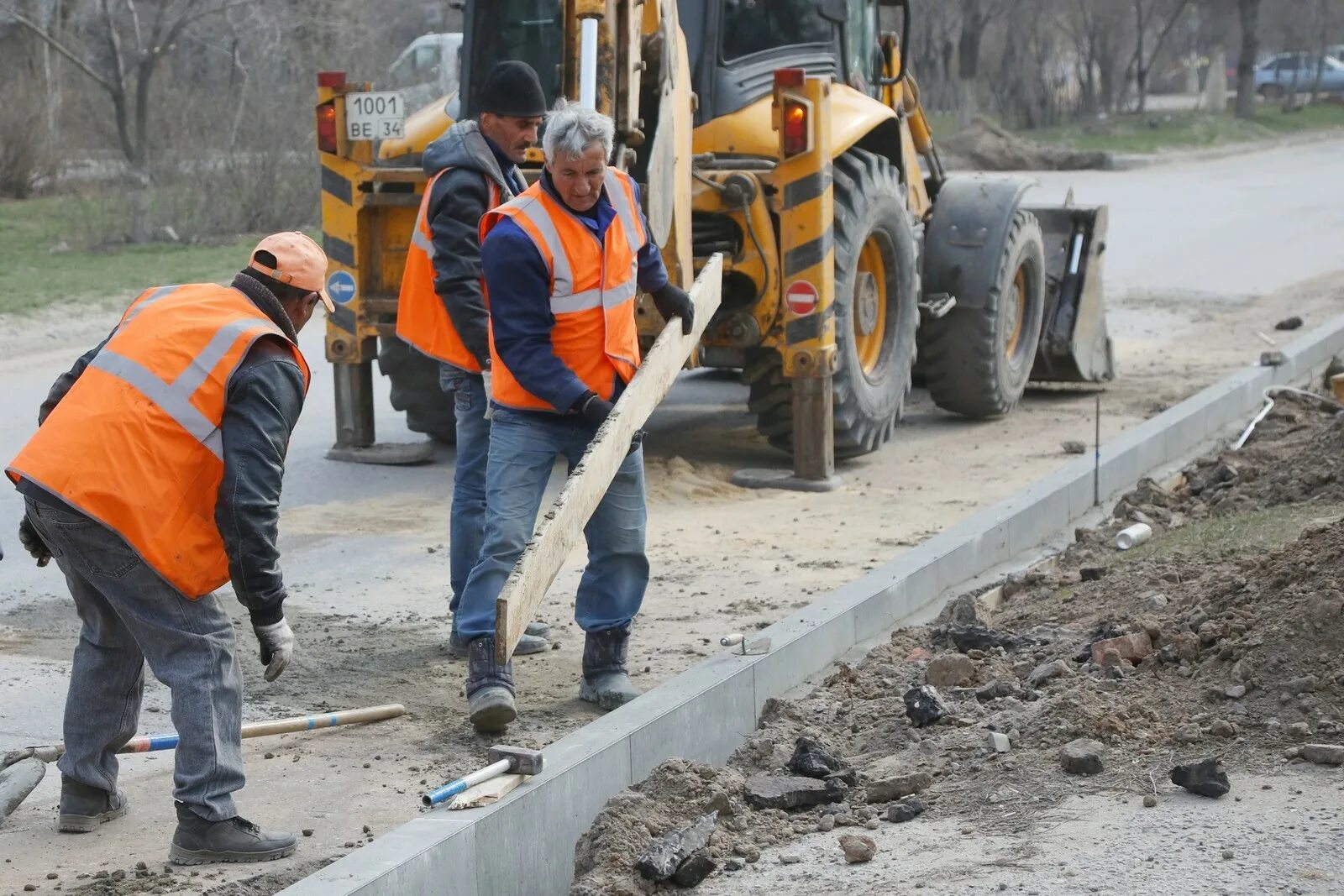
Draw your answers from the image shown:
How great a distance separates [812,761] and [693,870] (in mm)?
754

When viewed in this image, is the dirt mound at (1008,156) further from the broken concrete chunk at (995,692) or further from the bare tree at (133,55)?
the broken concrete chunk at (995,692)

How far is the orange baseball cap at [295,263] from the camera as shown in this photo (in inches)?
175

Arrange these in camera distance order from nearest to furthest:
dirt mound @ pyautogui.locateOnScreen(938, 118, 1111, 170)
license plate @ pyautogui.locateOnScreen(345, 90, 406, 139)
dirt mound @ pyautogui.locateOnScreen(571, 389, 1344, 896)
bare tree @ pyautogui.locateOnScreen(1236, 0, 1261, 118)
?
dirt mound @ pyautogui.locateOnScreen(571, 389, 1344, 896), license plate @ pyautogui.locateOnScreen(345, 90, 406, 139), dirt mound @ pyautogui.locateOnScreen(938, 118, 1111, 170), bare tree @ pyautogui.locateOnScreen(1236, 0, 1261, 118)

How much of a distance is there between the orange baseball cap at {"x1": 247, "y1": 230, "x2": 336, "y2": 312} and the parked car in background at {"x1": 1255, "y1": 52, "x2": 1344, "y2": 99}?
169 ft

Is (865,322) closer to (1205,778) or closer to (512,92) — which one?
(512,92)

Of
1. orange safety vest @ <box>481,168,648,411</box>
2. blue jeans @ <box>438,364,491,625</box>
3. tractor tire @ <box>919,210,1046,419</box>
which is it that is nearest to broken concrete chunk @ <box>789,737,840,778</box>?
orange safety vest @ <box>481,168,648,411</box>

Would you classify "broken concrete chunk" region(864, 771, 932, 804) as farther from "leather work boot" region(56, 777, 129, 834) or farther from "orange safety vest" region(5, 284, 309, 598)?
"leather work boot" region(56, 777, 129, 834)

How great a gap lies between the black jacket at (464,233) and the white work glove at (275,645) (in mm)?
1847

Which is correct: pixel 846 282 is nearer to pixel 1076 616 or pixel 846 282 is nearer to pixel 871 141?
pixel 871 141

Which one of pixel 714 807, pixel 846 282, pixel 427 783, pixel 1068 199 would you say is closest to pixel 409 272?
pixel 427 783

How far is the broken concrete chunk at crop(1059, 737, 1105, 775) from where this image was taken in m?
4.73

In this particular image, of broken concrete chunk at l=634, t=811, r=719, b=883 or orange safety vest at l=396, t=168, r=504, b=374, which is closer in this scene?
broken concrete chunk at l=634, t=811, r=719, b=883

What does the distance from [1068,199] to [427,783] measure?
8194mm

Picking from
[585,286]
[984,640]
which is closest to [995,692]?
[984,640]
